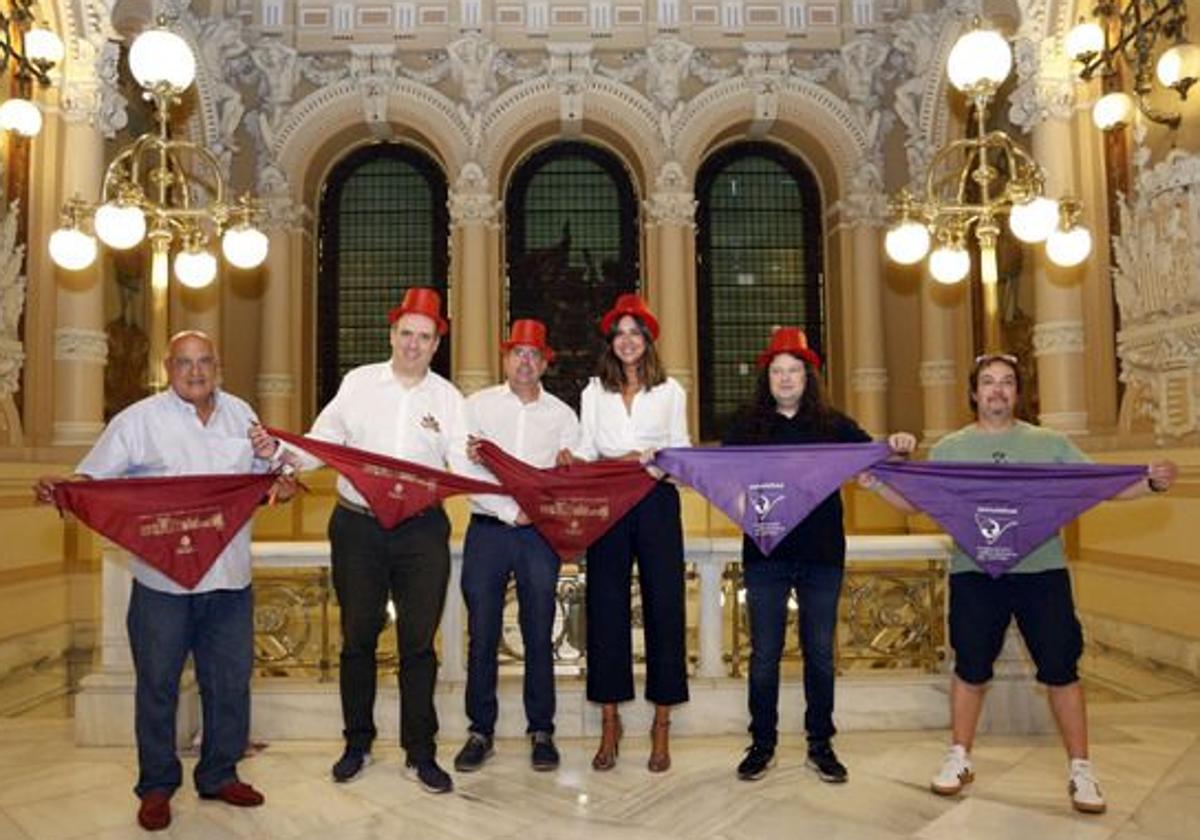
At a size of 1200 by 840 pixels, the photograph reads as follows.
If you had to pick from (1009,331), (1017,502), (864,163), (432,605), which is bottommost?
(432,605)

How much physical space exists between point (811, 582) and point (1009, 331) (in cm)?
806

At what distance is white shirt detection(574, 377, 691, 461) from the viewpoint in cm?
479

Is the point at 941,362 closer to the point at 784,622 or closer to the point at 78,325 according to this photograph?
the point at 784,622

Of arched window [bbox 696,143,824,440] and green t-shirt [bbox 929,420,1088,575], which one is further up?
→ arched window [bbox 696,143,824,440]

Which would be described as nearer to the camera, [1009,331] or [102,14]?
[102,14]

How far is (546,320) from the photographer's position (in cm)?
1460

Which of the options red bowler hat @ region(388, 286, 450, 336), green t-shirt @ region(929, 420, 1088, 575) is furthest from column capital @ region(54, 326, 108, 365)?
green t-shirt @ region(929, 420, 1088, 575)

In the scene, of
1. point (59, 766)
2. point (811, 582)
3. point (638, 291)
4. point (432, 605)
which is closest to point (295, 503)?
point (638, 291)

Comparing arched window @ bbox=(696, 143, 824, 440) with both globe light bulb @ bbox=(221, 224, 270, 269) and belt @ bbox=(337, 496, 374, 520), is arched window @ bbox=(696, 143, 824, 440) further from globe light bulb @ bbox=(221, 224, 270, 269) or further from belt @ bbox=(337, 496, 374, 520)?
belt @ bbox=(337, 496, 374, 520)

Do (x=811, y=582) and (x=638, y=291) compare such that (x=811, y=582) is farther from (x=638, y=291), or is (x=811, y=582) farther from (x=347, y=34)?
(x=347, y=34)

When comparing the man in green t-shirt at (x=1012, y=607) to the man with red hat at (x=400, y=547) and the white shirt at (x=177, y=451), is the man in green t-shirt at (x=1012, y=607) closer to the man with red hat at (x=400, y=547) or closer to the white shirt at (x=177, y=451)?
the man with red hat at (x=400, y=547)

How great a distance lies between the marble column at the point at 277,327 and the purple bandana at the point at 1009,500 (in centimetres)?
1069

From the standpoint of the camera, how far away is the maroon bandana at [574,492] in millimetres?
4680

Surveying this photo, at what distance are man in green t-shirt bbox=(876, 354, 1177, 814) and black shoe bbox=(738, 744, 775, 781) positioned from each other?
812 millimetres
